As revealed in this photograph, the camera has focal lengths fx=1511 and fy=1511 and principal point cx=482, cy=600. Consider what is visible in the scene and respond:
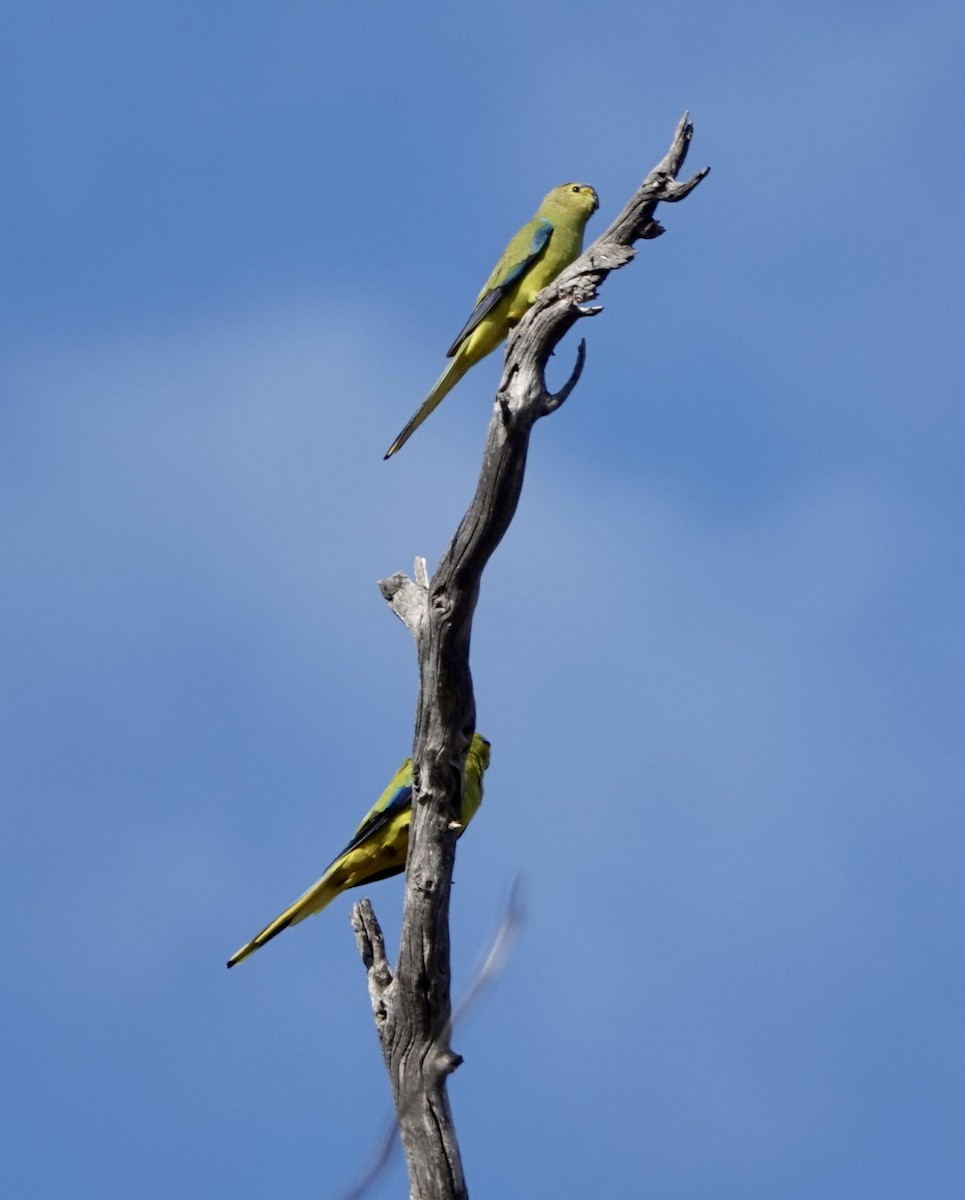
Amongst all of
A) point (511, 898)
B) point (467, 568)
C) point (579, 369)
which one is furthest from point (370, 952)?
point (511, 898)

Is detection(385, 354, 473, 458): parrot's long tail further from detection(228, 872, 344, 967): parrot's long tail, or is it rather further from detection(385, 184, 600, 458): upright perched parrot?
detection(228, 872, 344, 967): parrot's long tail

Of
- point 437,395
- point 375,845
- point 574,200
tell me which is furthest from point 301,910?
point 574,200

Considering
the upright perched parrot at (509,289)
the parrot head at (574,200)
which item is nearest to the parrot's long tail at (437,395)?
the upright perched parrot at (509,289)

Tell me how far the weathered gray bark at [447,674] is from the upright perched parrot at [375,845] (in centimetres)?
109

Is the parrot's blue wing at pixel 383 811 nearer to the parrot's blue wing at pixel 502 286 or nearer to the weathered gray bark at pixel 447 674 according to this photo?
the weathered gray bark at pixel 447 674

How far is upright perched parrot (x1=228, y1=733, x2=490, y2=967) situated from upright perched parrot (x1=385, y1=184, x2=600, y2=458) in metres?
1.89

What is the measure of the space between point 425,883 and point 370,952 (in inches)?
17.8

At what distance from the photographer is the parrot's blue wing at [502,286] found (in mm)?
8688

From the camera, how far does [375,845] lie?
7.93 metres

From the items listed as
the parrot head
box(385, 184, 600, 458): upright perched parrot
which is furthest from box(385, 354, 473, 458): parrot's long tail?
the parrot head

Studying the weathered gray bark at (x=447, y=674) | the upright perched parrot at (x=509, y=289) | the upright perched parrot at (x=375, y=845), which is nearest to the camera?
the weathered gray bark at (x=447, y=674)

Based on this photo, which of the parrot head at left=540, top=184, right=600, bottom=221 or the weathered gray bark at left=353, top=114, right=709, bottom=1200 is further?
the parrot head at left=540, top=184, right=600, bottom=221

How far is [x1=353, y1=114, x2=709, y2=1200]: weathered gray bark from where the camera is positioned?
6.21 m

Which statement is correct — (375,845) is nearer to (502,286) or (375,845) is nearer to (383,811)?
(383,811)
